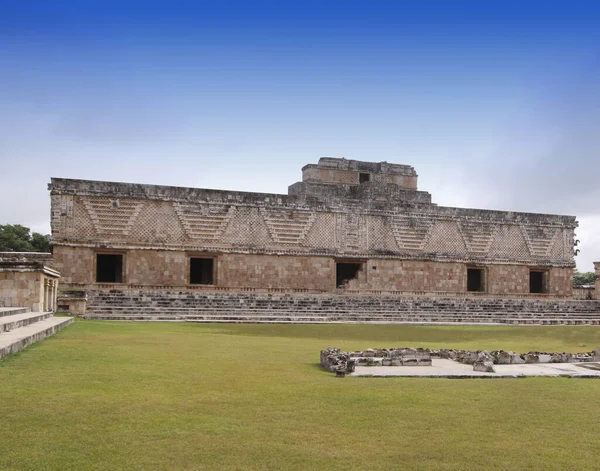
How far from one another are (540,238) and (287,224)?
12.1 metres

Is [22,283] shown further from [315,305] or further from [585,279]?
[585,279]

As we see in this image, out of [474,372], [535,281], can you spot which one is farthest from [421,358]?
[535,281]

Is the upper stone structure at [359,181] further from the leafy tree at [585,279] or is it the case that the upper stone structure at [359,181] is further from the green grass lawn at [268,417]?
the leafy tree at [585,279]

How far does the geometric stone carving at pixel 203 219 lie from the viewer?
2384 centimetres

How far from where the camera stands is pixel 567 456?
4191 mm

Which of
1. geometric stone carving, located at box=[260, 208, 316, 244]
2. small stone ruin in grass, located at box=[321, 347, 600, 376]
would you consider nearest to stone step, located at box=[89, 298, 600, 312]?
geometric stone carving, located at box=[260, 208, 316, 244]

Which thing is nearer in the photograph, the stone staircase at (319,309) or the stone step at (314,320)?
the stone step at (314,320)

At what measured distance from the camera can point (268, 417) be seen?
5.03m

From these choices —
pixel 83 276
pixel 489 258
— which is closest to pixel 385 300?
pixel 489 258

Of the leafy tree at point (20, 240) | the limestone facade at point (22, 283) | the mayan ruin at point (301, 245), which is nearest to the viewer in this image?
the limestone facade at point (22, 283)

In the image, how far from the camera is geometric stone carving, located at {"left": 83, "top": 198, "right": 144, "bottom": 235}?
74.6 feet

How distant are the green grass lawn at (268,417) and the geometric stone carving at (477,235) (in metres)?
20.8

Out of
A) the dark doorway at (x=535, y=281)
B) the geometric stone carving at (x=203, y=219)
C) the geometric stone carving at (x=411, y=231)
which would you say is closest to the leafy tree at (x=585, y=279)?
the dark doorway at (x=535, y=281)

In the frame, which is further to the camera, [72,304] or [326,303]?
[326,303]
